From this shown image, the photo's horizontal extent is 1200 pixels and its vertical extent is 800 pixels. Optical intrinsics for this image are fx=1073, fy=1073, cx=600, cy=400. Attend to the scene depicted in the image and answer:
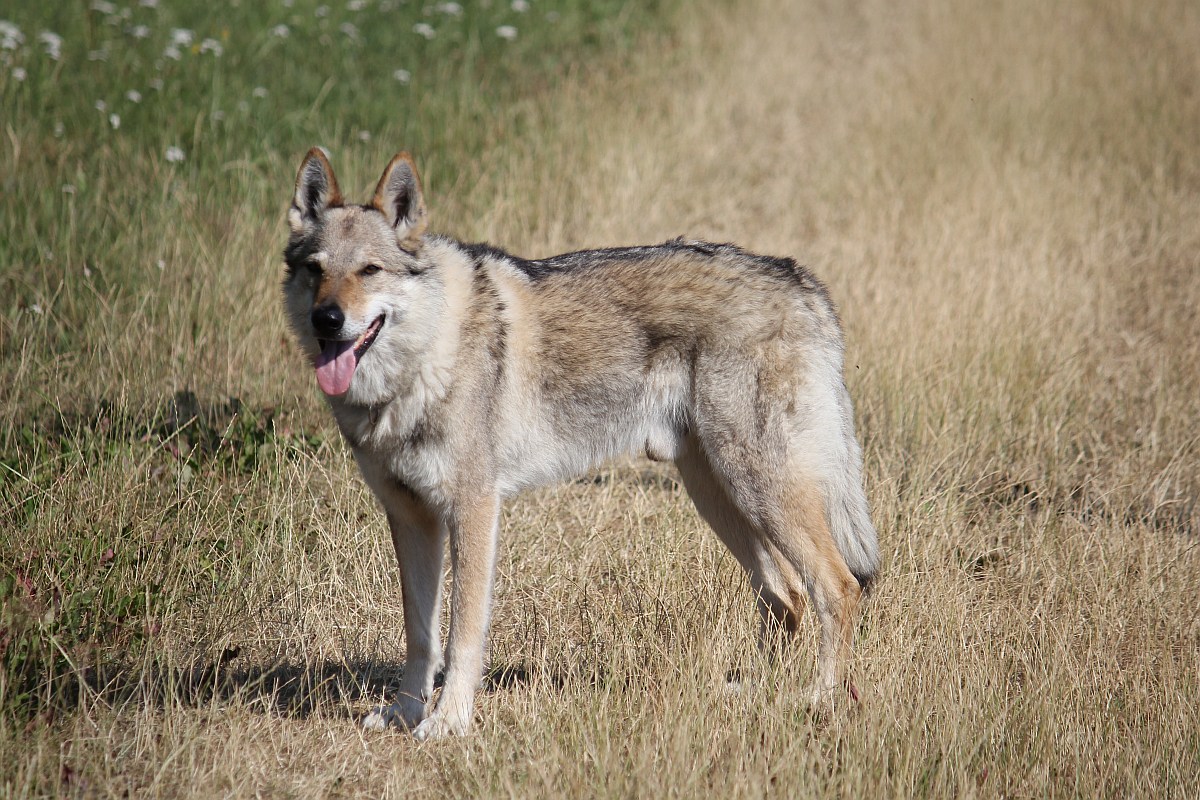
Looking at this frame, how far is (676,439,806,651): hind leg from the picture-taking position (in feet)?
14.7

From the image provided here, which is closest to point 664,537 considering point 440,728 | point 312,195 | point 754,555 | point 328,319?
point 754,555

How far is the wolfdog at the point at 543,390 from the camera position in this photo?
3914mm

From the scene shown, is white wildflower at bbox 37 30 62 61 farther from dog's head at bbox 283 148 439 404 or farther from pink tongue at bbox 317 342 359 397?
pink tongue at bbox 317 342 359 397

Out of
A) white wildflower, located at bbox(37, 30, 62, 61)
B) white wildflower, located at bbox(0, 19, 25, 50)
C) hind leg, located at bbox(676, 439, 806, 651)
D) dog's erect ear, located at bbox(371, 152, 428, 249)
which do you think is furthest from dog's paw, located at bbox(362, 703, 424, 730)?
white wildflower, located at bbox(0, 19, 25, 50)

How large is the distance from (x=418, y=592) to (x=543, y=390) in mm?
921

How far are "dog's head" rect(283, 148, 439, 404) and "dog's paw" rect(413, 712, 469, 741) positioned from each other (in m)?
1.18

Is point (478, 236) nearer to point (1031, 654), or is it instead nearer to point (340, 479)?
point (340, 479)

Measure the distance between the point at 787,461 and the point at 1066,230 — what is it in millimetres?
5867

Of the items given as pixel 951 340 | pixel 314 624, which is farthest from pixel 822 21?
pixel 314 624

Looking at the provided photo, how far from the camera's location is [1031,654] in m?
4.23

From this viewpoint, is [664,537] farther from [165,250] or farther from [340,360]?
[165,250]

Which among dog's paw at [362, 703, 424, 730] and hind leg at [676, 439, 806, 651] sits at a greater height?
hind leg at [676, 439, 806, 651]

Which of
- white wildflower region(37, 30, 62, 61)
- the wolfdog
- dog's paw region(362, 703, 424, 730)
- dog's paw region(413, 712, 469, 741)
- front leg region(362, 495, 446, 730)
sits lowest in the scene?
dog's paw region(362, 703, 424, 730)

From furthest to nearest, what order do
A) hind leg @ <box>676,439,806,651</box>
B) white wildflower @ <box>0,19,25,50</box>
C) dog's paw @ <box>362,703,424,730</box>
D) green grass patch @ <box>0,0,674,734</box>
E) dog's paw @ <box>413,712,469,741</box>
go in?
1. white wildflower @ <box>0,19,25,50</box>
2. hind leg @ <box>676,439,806,651</box>
3. green grass patch @ <box>0,0,674,734</box>
4. dog's paw @ <box>362,703,424,730</box>
5. dog's paw @ <box>413,712,469,741</box>
